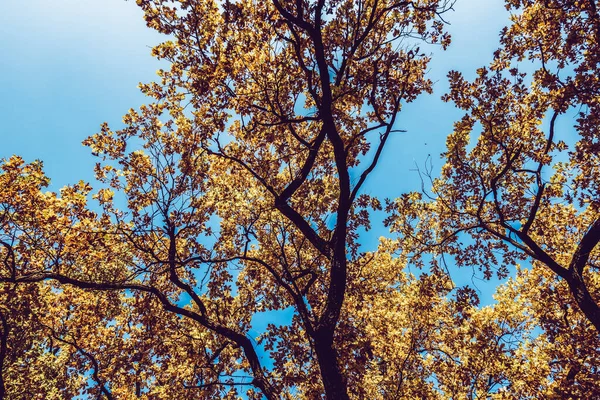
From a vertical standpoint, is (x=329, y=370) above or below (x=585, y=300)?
below

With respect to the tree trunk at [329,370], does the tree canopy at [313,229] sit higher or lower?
higher

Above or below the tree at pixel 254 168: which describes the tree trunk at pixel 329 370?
below

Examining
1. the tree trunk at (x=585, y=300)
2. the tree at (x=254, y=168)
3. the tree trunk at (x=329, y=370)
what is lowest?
the tree trunk at (x=329, y=370)

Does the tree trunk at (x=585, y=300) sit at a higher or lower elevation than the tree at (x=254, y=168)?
lower

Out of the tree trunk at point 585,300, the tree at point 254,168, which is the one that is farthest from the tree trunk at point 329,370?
the tree trunk at point 585,300

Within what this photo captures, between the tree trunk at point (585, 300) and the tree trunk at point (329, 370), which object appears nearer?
the tree trunk at point (329, 370)

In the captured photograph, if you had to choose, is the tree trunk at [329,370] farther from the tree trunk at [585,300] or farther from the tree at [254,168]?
the tree trunk at [585,300]

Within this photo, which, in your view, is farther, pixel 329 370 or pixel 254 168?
pixel 254 168

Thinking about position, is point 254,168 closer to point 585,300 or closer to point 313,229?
point 313,229

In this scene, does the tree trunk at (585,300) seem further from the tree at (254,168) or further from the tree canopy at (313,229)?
the tree at (254,168)

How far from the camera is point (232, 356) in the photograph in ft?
44.1

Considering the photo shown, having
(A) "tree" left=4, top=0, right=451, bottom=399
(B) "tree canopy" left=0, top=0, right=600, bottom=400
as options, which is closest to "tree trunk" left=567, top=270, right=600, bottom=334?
(B) "tree canopy" left=0, top=0, right=600, bottom=400

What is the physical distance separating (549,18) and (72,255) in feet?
53.0

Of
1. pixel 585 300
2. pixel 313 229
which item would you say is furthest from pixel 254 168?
pixel 585 300
